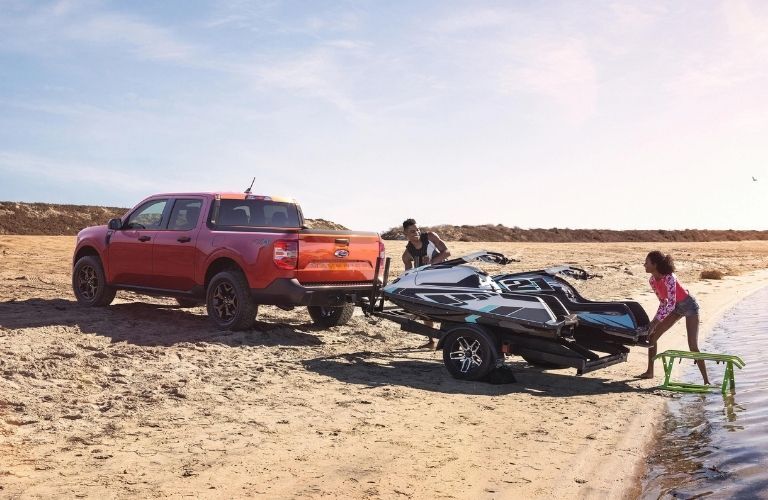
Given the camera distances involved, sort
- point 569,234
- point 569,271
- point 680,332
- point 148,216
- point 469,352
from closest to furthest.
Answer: point 469,352 → point 569,271 → point 148,216 → point 680,332 → point 569,234

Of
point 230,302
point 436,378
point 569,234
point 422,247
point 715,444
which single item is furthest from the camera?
point 569,234

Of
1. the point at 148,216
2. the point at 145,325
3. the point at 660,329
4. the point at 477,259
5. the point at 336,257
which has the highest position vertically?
the point at 148,216

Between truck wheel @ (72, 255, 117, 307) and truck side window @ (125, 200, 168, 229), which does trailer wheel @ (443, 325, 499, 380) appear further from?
truck wheel @ (72, 255, 117, 307)

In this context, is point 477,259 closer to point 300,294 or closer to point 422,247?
point 422,247

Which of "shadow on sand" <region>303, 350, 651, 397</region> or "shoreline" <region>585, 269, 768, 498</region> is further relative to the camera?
"shadow on sand" <region>303, 350, 651, 397</region>

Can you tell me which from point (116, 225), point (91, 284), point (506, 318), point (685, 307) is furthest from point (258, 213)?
point (685, 307)

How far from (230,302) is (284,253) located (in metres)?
1.29

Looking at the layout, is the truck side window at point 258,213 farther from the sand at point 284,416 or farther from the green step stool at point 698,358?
the green step stool at point 698,358

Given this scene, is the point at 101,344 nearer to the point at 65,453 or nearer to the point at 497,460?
the point at 65,453

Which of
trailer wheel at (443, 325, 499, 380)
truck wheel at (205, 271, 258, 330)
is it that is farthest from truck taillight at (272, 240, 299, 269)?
trailer wheel at (443, 325, 499, 380)

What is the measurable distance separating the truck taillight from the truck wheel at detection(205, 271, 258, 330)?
709 mm

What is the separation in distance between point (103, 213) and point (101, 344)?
101ft

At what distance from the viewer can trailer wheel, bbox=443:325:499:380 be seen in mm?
8820

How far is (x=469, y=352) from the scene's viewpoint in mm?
9000
